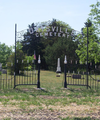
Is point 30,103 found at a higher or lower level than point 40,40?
lower

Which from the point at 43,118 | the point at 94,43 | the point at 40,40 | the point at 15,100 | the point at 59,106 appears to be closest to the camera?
the point at 43,118

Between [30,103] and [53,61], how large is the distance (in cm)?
3026

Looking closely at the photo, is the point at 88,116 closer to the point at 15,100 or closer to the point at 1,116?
the point at 1,116

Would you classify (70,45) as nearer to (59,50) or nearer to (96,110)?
(59,50)

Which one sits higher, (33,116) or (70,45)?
(70,45)

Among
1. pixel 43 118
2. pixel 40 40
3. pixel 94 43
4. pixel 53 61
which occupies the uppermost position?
pixel 40 40

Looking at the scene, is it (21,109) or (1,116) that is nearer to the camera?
(1,116)

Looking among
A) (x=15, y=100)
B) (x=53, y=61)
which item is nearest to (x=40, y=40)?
(x=53, y=61)

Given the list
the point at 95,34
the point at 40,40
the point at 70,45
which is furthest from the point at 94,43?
the point at 40,40

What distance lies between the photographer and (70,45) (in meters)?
36.8

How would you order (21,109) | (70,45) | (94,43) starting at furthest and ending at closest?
(70,45)
(94,43)
(21,109)

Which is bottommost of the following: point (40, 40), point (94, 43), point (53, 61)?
point (53, 61)

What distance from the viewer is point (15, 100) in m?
9.02

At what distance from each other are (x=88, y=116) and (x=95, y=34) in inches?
1001
